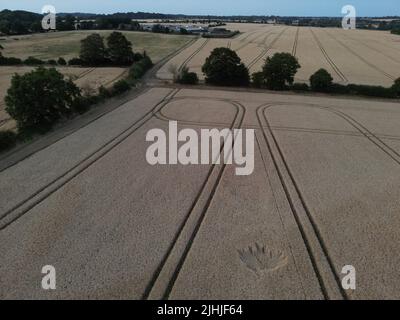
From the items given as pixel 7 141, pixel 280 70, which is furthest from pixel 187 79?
pixel 7 141

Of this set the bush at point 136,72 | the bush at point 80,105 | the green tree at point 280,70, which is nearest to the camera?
the bush at point 80,105

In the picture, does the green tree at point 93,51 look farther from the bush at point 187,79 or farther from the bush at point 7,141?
the bush at point 7,141

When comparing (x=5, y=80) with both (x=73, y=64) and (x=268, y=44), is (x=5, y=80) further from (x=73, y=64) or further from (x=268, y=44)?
(x=268, y=44)

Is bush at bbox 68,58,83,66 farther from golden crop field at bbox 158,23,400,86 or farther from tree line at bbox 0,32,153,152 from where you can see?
tree line at bbox 0,32,153,152

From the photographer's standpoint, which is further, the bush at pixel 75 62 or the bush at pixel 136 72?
the bush at pixel 75 62

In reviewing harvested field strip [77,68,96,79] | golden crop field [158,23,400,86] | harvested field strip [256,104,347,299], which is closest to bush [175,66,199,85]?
golden crop field [158,23,400,86]

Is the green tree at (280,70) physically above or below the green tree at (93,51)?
below

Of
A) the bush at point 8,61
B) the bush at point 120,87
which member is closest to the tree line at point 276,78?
the bush at point 120,87
